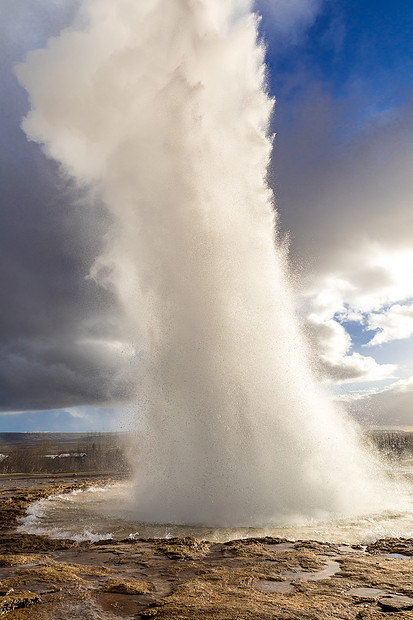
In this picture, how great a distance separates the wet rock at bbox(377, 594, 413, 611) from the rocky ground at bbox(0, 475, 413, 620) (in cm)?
2

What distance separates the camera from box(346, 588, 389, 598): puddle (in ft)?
23.0

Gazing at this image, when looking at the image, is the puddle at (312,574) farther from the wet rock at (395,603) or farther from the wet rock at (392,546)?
the wet rock at (392,546)

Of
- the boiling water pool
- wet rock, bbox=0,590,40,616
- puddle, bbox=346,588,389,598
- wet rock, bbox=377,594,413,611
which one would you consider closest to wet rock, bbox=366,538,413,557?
the boiling water pool

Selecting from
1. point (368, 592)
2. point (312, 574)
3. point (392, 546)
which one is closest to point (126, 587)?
point (312, 574)

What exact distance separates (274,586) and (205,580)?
4.63 feet

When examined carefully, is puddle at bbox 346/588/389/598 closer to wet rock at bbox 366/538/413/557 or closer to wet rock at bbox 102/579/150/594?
wet rock at bbox 366/538/413/557

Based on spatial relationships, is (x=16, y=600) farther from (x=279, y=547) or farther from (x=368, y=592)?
(x=279, y=547)

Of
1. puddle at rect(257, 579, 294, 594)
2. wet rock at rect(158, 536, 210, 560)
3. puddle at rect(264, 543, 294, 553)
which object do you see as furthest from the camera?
puddle at rect(264, 543, 294, 553)

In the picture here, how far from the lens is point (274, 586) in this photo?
7.65m

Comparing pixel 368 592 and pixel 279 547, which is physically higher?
pixel 368 592

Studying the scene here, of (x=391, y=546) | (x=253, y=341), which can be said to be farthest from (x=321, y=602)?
(x=253, y=341)

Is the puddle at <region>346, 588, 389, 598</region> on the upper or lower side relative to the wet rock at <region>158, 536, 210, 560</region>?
upper

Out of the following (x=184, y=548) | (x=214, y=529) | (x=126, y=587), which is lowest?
(x=214, y=529)

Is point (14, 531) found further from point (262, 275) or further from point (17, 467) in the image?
point (17, 467)
